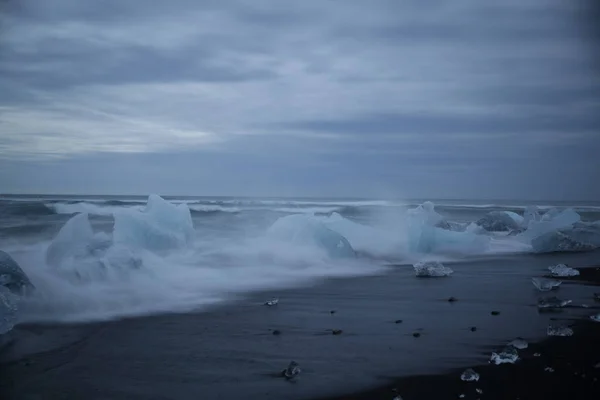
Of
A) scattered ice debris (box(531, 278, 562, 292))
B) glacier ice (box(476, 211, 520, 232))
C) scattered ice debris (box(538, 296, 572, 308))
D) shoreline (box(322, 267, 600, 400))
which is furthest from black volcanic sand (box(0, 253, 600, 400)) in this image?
glacier ice (box(476, 211, 520, 232))

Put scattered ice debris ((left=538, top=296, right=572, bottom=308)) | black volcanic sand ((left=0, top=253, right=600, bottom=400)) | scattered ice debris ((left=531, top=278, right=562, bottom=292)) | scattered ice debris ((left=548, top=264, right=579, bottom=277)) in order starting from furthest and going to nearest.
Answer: scattered ice debris ((left=548, top=264, right=579, bottom=277))
scattered ice debris ((left=531, top=278, right=562, bottom=292))
scattered ice debris ((left=538, top=296, right=572, bottom=308))
black volcanic sand ((left=0, top=253, right=600, bottom=400))

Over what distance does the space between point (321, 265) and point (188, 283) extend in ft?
13.4

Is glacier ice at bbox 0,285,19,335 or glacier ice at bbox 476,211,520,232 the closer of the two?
glacier ice at bbox 0,285,19,335

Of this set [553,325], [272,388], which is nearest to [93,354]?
A: [272,388]

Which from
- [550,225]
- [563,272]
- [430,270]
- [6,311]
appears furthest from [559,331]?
[550,225]

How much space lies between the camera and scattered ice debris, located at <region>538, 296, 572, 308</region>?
28.4 ft

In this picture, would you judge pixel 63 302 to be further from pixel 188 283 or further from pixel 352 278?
pixel 352 278

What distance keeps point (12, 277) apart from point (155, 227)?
604cm

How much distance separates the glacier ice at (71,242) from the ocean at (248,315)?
0.04 m

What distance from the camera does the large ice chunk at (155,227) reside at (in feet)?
45.0

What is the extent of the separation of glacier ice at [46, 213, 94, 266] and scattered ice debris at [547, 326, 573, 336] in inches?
315

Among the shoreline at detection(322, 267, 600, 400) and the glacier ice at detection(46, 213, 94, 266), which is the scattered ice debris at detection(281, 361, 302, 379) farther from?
the glacier ice at detection(46, 213, 94, 266)

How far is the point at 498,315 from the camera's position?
321 inches

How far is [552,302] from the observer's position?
884cm
